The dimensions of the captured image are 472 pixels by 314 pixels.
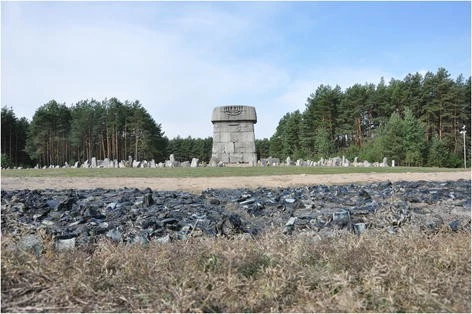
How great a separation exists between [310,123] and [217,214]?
66.0 m

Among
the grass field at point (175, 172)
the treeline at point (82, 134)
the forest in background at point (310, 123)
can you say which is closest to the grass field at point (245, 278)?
the grass field at point (175, 172)

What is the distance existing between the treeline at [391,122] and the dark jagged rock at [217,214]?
39400 mm

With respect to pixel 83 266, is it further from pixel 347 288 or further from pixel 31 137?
Result: pixel 31 137

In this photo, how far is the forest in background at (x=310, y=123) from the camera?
5934 centimetres

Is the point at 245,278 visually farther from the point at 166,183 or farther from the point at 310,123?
the point at 310,123

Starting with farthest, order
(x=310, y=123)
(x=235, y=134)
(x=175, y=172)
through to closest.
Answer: (x=310, y=123) → (x=235, y=134) → (x=175, y=172)

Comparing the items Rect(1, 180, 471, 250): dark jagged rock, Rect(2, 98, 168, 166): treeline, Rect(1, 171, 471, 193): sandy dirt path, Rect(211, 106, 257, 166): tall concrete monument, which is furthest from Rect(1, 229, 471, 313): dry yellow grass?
Rect(2, 98, 168, 166): treeline

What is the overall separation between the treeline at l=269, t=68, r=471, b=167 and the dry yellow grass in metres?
43.6

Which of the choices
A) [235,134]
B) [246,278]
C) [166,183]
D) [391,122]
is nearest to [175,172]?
[166,183]

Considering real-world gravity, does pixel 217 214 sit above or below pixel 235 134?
below

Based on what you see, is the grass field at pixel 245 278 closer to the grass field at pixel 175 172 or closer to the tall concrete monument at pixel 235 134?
the grass field at pixel 175 172

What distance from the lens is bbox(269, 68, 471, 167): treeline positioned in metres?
46.0

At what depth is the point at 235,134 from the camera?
2941cm

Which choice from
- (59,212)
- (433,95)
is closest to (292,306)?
(59,212)
